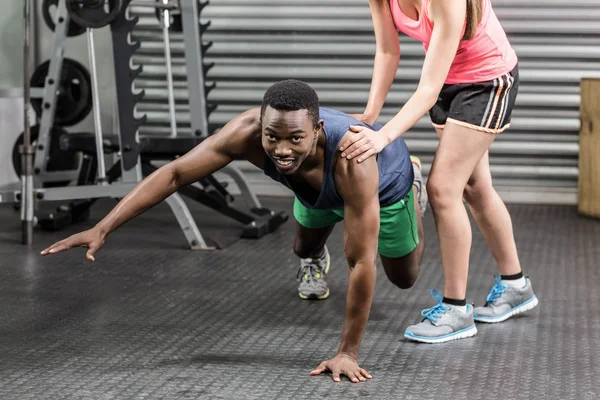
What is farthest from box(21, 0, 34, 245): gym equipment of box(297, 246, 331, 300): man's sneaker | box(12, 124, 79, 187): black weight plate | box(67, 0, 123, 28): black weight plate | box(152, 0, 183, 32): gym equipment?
box(297, 246, 331, 300): man's sneaker

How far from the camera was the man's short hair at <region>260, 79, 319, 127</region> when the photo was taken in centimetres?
242

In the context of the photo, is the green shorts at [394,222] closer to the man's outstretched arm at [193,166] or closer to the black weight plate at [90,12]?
the man's outstretched arm at [193,166]

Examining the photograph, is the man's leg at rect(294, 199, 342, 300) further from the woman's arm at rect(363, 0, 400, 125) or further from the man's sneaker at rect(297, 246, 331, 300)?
the woman's arm at rect(363, 0, 400, 125)

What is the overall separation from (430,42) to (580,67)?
3456mm

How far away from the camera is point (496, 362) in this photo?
2.86 m

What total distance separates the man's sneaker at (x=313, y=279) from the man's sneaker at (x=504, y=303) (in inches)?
24.5

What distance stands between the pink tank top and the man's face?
72 centimetres

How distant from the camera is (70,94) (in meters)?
5.47

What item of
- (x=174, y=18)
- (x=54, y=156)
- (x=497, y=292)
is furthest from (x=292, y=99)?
(x=54, y=156)

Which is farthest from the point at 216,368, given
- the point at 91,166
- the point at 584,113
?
the point at 584,113

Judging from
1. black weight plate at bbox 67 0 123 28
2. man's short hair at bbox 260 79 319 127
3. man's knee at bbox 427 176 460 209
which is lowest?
man's knee at bbox 427 176 460 209

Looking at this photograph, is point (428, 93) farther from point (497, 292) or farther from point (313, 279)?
point (313, 279)

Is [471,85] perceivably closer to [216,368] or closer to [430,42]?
[430,42]

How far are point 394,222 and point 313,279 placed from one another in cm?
68
